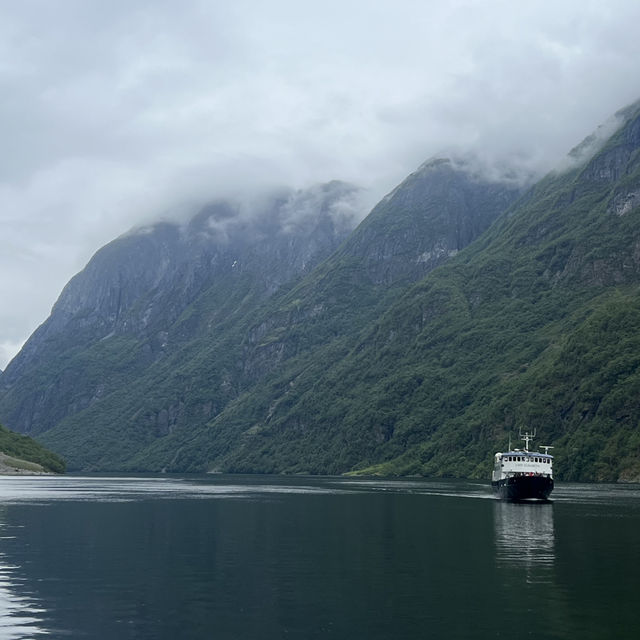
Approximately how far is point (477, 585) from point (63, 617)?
100 feet

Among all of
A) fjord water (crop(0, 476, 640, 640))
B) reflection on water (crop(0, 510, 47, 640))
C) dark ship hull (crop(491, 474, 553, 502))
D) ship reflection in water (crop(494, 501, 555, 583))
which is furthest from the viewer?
dark ship hull (crop(491, 474, 553, 502))

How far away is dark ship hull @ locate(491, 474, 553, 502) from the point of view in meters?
182

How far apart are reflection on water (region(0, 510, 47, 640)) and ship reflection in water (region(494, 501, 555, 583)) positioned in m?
37.7

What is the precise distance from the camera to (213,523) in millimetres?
120688

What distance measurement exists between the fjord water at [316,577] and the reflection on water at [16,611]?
0.62ft

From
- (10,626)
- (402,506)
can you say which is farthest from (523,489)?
(10,626)

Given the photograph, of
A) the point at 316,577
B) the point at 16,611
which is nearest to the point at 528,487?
the point at 316,577

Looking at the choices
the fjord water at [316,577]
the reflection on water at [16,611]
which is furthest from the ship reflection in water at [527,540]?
the reflection on water at [16,611]

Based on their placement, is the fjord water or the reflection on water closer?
the reflection on water

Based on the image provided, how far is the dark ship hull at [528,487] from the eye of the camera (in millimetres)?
182250

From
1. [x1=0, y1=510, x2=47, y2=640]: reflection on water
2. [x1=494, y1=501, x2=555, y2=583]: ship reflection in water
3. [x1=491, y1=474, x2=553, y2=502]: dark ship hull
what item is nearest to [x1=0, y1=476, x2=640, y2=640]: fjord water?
[x1=0, y1=510, x2=47, y2=640]: reflection on water

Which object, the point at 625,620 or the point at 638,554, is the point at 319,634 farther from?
the point at 638,554

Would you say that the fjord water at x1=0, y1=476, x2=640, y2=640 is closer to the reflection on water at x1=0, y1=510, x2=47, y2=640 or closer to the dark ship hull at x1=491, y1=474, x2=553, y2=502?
the reflection on water at x1=0, y1=510, x2=47, y2=640

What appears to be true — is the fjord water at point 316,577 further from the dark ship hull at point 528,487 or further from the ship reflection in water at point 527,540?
the dark ship hull at point 528,487
